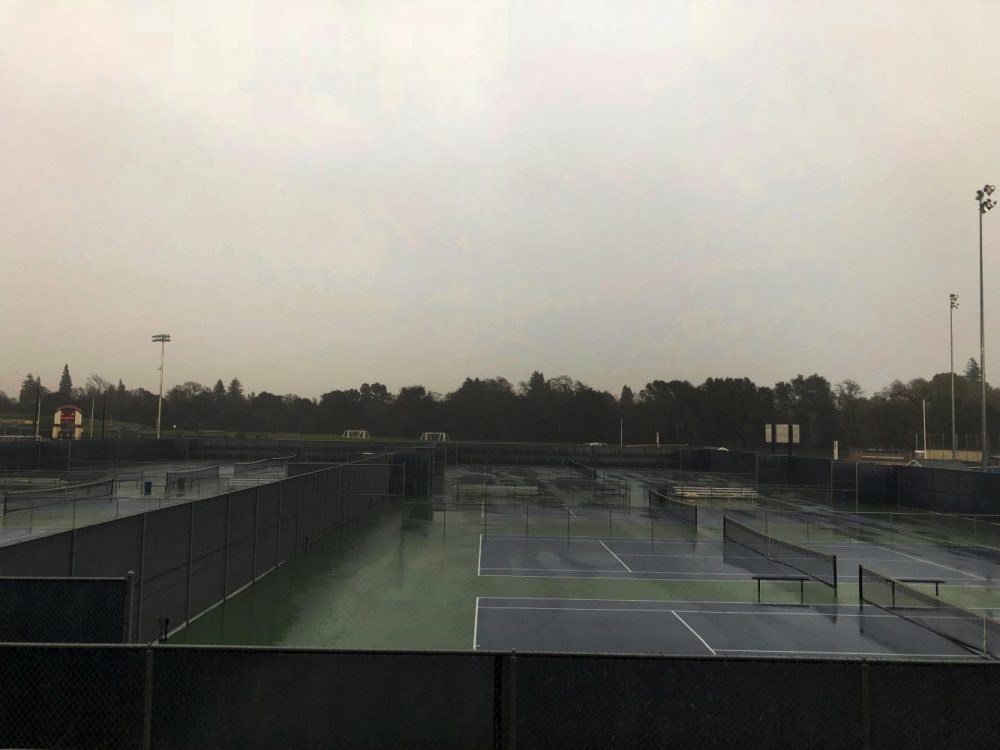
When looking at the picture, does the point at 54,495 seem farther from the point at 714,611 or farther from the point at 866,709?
the point at 866,709

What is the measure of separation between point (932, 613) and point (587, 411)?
11966cm

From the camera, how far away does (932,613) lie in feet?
52.7

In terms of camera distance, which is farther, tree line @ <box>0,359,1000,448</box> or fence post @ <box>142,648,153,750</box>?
tree line @ <box>0,359,1000,448</box>

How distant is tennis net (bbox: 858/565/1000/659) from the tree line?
101m

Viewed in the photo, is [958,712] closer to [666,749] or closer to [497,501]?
[666,749]

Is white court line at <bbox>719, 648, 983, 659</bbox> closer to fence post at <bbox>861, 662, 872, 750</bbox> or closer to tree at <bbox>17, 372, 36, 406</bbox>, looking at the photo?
fence post at <bbox>861, 662, 872, 750</bbox>

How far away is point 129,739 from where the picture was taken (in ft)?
21.4

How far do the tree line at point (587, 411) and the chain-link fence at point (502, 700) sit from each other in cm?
11360

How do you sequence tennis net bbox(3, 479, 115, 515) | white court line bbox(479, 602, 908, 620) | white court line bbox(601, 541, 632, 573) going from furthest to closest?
tennis net bbox(3, 479, 115, 515) → white court line bbox(601, 541, 632, 573) → white court line bbox(479, 602, 908, 620)

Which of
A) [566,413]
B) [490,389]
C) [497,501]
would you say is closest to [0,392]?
[490,389]

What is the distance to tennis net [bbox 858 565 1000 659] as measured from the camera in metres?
13.9

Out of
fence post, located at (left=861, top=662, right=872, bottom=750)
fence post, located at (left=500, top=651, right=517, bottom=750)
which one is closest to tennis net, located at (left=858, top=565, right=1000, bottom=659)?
fence post, located at (left=861, top=662, right=872, bottom=750)

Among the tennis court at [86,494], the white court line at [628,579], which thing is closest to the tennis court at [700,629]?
the white court line at [628,579]

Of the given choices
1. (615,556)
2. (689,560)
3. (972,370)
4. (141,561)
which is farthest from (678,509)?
(972,370)
